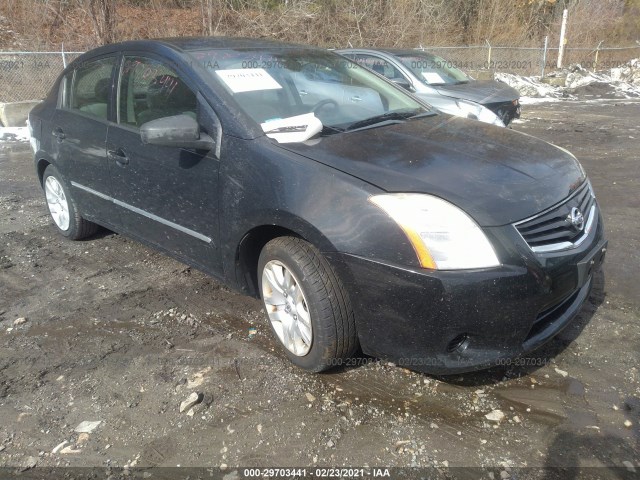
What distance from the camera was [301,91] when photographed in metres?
3.41

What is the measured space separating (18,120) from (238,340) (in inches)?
408

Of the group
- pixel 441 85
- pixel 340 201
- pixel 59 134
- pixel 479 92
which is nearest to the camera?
pixel 340 201

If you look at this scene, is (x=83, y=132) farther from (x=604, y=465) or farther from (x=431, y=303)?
(x=604, y=465)

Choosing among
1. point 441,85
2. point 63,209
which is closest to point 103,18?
point 441,85

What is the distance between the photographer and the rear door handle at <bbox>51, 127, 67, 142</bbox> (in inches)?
170

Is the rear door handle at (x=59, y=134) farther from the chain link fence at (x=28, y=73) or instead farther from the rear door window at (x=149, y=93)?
the chain link fence at (x=28, y=73)

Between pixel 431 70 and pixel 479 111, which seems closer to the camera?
pixel 479 111

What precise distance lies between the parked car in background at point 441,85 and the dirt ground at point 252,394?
4436mm

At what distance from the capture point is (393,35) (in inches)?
846

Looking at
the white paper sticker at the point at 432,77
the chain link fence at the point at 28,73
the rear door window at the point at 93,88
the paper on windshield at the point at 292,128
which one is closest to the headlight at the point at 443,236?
the paper on windshield at the point at 292,128

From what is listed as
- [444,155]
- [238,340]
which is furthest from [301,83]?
[238,340]

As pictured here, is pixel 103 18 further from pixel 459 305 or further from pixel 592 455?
pixel 592 455

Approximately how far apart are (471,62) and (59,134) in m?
17.7

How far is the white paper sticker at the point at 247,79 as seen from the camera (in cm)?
315
